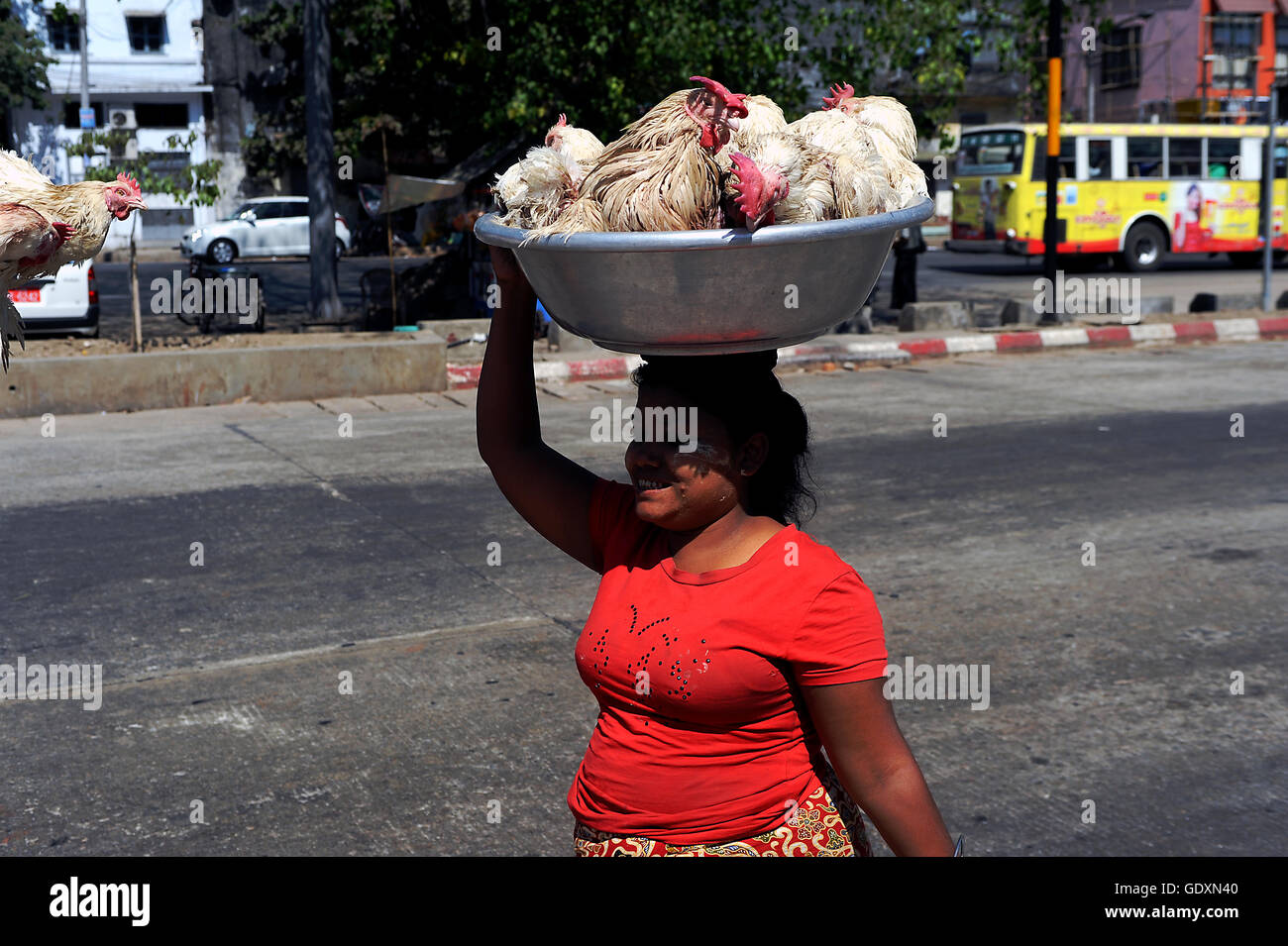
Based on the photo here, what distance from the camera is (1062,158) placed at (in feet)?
89.8

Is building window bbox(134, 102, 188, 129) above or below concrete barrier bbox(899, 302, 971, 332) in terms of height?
above

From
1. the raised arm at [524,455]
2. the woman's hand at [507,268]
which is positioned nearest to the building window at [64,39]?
the raised arm at [524,455]

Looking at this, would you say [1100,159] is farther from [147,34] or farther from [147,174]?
[147,34]

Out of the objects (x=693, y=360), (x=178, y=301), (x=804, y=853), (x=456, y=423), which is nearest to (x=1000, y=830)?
(x=804, y=853)

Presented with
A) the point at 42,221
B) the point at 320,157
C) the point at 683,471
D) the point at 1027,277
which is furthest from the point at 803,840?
the point at 1027,277

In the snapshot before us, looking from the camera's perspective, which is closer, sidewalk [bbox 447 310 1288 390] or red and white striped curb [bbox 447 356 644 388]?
red and white striped curb [bbox 447 356 644 388]

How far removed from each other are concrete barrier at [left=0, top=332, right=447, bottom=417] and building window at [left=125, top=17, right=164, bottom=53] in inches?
1279

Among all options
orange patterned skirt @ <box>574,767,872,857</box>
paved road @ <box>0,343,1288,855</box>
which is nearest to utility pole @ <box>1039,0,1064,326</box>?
paved road @ <box>0,343,1288,855</box>

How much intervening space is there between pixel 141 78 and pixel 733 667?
42888mm

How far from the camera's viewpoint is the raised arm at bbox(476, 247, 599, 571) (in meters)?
2.45

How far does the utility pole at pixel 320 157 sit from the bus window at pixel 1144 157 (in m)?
18.3

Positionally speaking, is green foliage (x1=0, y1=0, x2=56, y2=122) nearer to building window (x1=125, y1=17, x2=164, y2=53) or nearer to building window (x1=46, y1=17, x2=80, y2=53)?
building window (x1=46, y1=17, x2=80, y2=53)

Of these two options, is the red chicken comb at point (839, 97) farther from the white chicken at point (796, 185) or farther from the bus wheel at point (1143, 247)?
the bus wheel at point (1143, 247)

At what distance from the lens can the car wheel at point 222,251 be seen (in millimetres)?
32969
